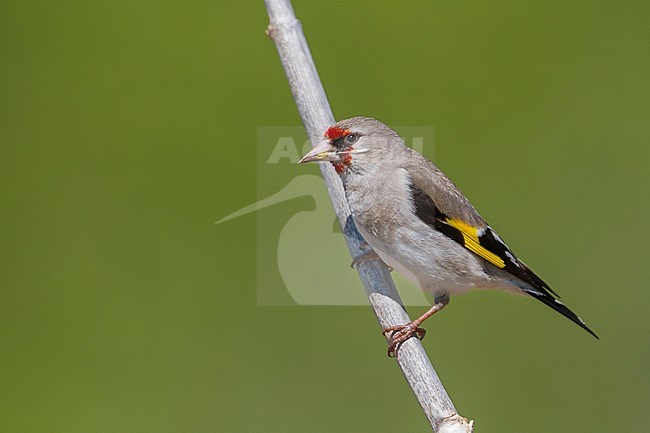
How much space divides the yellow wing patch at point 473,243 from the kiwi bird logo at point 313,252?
27.2 inches

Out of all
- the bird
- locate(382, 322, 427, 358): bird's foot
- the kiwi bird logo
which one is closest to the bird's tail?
the bird

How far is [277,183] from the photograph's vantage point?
2.37m

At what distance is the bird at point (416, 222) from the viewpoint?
156 cm

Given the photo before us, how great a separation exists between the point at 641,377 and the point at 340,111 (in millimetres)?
1171

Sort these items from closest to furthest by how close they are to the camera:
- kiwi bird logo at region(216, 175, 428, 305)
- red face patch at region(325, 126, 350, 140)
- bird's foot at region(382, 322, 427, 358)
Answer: bird's foot at region(382, 322, 427, 358)
red face patch at region(325, 126, 350, 140)
kiwi bird logo at region(216, 175, 428, 305)

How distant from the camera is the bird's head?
1.57m

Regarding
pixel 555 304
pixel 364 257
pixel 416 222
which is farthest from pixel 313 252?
pixel 555 304

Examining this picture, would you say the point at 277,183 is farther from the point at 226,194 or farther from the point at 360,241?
the point at 360,241

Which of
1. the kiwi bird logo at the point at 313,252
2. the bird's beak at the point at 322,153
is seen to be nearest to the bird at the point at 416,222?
the bird's beak at the point at 322,153

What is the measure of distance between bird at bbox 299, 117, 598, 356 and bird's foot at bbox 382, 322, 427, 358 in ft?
0.14

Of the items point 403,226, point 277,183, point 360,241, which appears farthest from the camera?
point 277,183

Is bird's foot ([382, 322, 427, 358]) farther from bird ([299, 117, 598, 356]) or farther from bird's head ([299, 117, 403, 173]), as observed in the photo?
bird's head ([299, 117, 403, 173])

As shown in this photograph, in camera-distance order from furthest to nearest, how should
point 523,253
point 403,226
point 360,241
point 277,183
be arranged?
point 523,253
point 277,183
point 360,241
point 403,226

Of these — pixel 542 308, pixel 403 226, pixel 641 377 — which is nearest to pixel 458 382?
pixel 542 308
